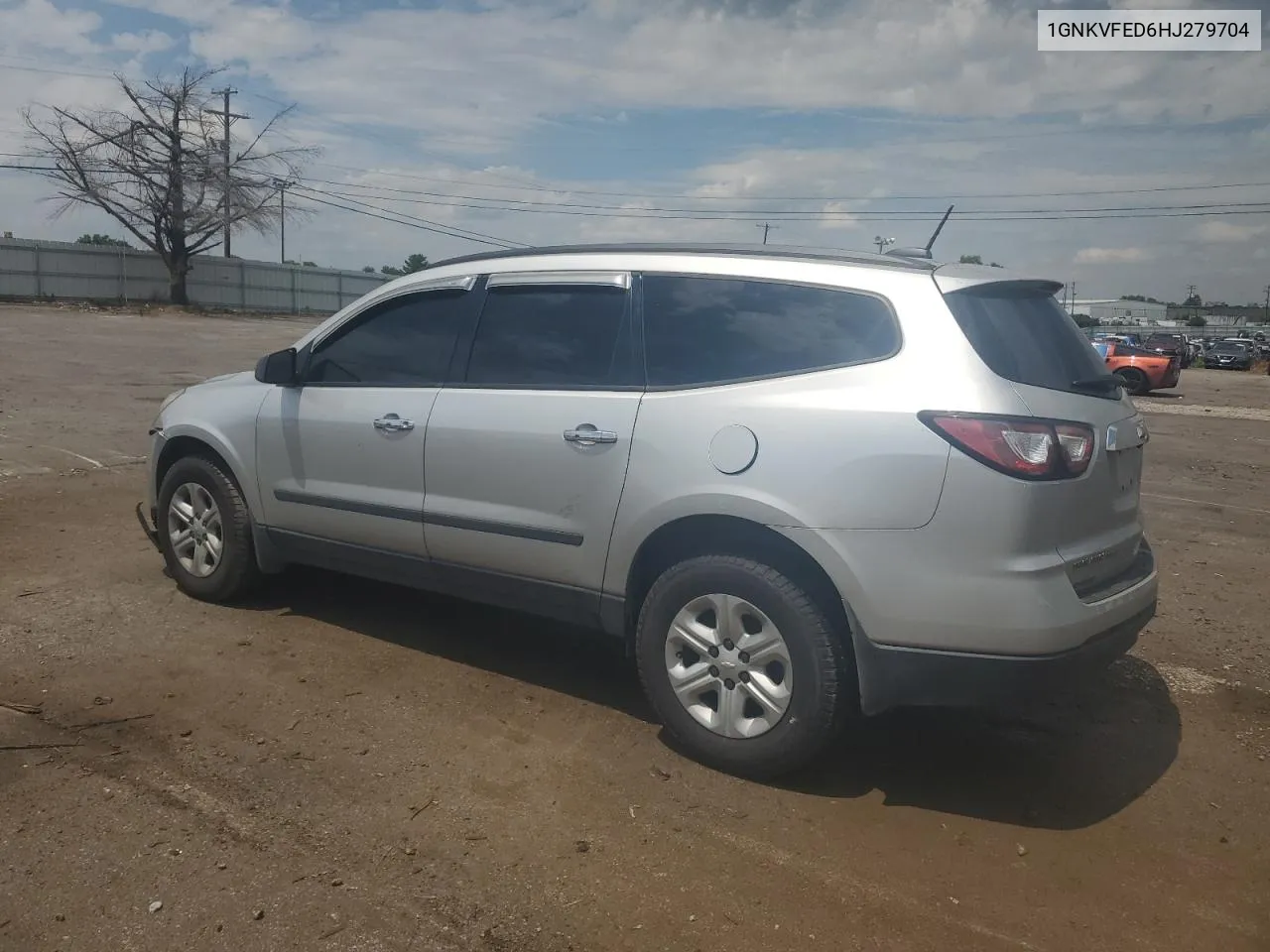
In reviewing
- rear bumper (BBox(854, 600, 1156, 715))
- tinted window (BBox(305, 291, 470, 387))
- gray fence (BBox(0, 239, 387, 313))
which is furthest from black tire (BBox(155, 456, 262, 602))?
gray fence (BBox(0, 239, 387, 313))

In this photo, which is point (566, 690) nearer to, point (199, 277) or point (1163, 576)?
point (1163, 576)

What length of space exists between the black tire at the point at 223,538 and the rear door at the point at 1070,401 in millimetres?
3617

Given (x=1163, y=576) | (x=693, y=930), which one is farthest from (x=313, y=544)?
(x=1163, y=576)

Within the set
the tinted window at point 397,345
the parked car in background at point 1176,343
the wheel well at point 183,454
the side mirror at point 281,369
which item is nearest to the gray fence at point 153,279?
the parked car in background at point 1176,343

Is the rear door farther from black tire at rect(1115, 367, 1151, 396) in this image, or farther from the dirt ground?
black tire at rect(1115, 367, 1151, 396)

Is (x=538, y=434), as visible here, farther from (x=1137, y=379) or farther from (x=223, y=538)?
(x=1137, y=379)

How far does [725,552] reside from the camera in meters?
3.83

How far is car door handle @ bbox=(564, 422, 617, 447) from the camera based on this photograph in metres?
4.05

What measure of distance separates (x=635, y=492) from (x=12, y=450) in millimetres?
7918

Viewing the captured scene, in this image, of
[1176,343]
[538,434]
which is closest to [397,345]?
[538,434]

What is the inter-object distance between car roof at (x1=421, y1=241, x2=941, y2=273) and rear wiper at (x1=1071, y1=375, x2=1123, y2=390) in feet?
2.13

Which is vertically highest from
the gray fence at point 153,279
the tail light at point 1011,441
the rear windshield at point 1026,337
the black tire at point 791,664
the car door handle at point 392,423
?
the gray fence at point 153,279

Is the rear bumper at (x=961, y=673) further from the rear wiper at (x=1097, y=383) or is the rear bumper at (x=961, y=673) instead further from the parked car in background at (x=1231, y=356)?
the parked car in background at (x=1231, y=356)

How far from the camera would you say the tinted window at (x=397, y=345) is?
4770 millimetres
